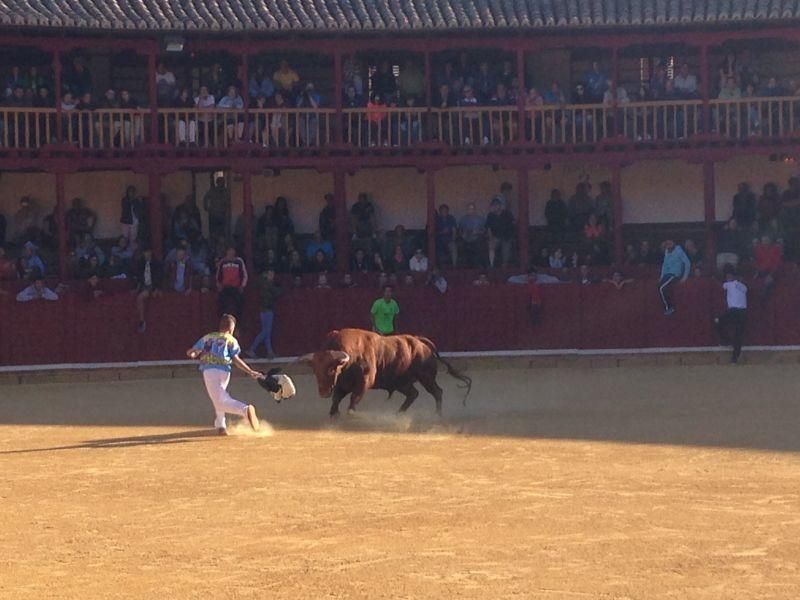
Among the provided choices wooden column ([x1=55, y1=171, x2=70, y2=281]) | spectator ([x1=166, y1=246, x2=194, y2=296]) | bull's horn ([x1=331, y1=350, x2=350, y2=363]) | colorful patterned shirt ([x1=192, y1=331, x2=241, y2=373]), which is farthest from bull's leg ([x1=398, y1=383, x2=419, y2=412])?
wooden column ([x1=55, y1=171, x2=70, y2=281])

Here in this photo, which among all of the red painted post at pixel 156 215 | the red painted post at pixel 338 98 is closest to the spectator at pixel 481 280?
the red painted post at pixel 338 98

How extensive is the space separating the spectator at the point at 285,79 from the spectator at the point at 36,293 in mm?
6244

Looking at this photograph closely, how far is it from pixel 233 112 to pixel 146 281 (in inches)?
146

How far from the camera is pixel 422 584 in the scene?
32.8 ft

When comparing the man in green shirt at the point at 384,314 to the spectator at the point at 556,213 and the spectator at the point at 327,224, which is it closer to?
the spectator at the point at 327,224

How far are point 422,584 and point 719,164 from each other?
21.9 m

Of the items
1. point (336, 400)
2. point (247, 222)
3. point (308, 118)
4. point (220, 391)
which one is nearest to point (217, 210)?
point (247, 222)

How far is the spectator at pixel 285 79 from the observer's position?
29391 mm

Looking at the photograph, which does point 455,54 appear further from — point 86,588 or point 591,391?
point 86,588

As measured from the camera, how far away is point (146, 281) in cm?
2636

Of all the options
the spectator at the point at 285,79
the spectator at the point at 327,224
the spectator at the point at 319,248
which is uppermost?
the spectator at the point at 285,79

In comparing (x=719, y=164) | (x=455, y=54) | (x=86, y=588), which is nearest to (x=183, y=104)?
(x=455, y=54)

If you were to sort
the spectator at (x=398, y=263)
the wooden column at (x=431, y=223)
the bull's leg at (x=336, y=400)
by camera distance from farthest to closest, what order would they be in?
the wooden column at (x=431, y=223) → the spectator at (x=398, y=263) → the bull's leg at (x=336, y=400)

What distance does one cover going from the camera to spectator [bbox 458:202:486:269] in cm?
2867
